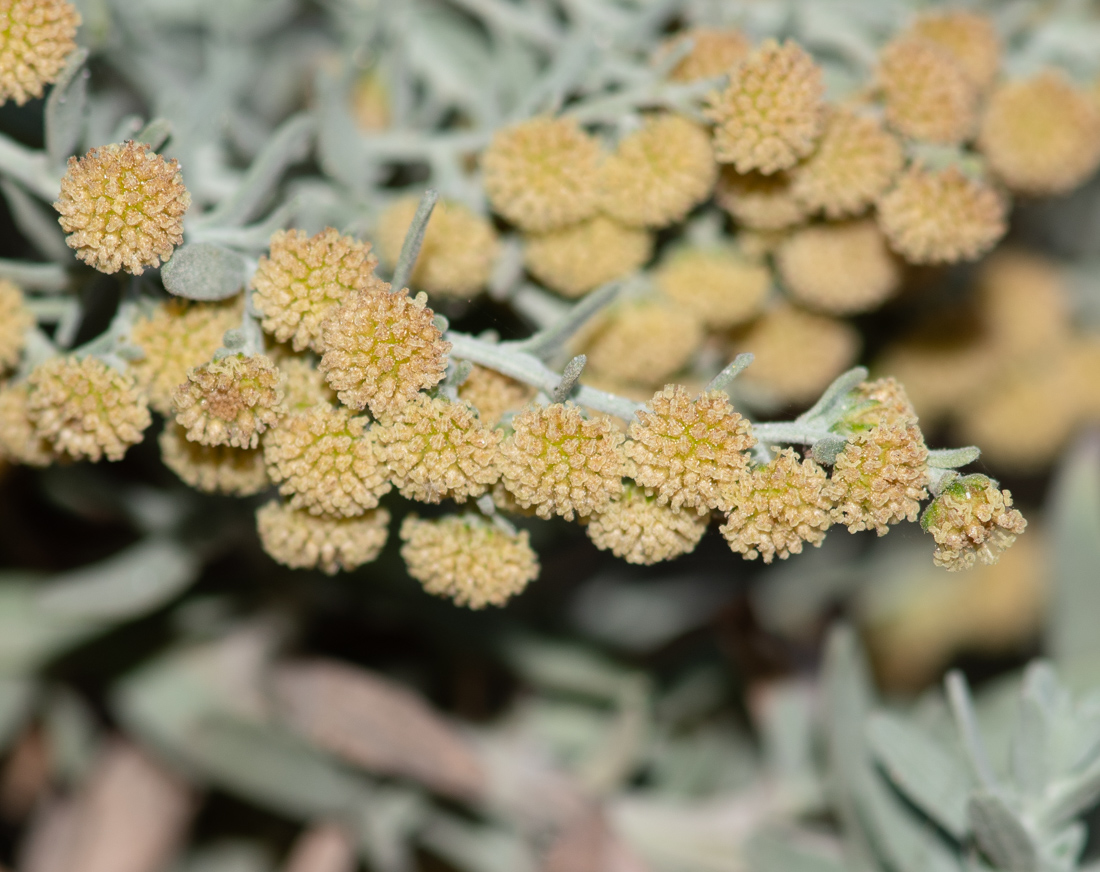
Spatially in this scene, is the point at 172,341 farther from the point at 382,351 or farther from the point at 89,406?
the point at 382,351

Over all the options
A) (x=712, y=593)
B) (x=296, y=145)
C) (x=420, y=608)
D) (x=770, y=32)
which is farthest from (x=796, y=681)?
(x=296, y=145)

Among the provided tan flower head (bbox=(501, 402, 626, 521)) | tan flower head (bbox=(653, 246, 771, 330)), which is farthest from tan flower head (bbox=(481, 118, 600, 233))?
tan flower head (bbox=(501, 402, 626, 521))

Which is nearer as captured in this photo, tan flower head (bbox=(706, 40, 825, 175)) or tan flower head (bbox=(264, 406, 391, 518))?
tan flower head (bbox=(264, 406, 391, 518))

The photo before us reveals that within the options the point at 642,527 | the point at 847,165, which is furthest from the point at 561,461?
the point at 847,165

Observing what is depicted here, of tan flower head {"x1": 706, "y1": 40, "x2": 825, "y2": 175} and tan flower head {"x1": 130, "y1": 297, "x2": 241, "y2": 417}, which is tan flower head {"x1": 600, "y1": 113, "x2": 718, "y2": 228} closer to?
tan flower head {"x1": 706, "y1": 40, "x2": 825, "y2": 175}

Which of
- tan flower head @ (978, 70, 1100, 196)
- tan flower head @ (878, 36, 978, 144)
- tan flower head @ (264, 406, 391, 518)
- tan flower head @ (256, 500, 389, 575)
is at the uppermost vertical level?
tan flower head @ (878, 36, 978, 144)

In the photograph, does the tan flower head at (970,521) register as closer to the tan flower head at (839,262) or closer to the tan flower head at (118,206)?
the tan flower head at (839,262)

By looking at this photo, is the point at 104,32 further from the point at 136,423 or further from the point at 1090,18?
the point at 1090,18

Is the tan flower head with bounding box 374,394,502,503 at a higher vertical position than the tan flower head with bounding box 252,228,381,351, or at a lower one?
lower
